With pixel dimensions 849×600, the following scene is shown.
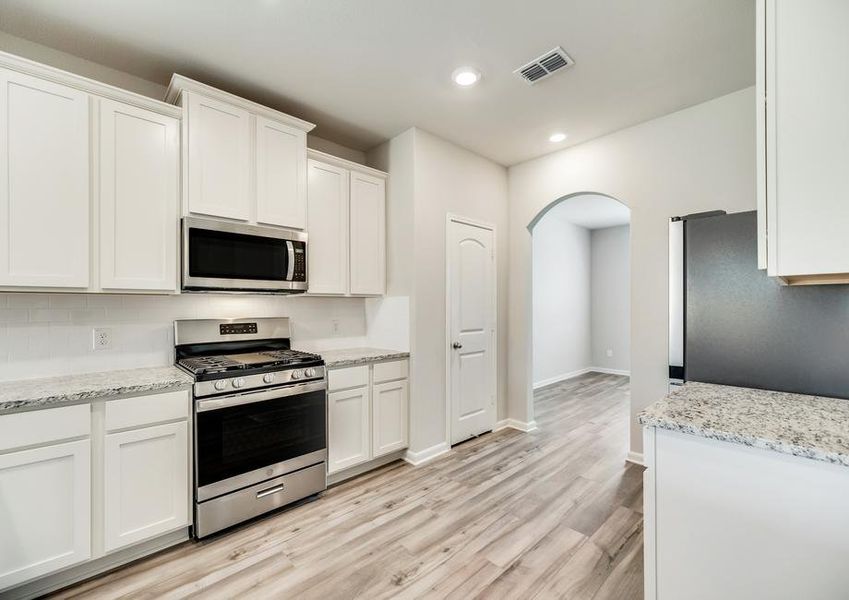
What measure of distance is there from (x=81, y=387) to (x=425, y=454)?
236cm

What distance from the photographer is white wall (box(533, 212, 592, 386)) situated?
6133mm

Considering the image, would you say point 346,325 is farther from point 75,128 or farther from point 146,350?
point 75,128

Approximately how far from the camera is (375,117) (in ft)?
9.94

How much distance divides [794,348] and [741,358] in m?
0.19

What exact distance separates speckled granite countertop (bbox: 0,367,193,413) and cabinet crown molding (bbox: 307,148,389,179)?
5.93 feet

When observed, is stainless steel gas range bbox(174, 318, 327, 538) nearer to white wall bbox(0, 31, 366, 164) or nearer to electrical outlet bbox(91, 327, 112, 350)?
electrical outlet bbox(91, 327, 112, 350)

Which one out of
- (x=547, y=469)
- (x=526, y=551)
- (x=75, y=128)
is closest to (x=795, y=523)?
(x=526, y=551)

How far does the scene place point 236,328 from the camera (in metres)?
2.73

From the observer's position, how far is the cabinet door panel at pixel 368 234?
10.5 feet

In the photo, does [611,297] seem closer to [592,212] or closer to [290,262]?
[592,212]

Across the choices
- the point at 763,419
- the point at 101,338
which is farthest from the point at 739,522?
the point at 101,338

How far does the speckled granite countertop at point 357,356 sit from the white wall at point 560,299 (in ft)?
11.5

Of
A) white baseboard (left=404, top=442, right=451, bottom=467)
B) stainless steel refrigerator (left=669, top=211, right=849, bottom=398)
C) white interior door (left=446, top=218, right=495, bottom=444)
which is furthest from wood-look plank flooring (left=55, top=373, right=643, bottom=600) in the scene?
stainless steel refrigerator (left=669, top=211, right=849, bottom=398)

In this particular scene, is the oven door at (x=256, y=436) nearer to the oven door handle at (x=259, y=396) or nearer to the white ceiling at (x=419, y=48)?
the oven door handle at (x=259, y=396)
